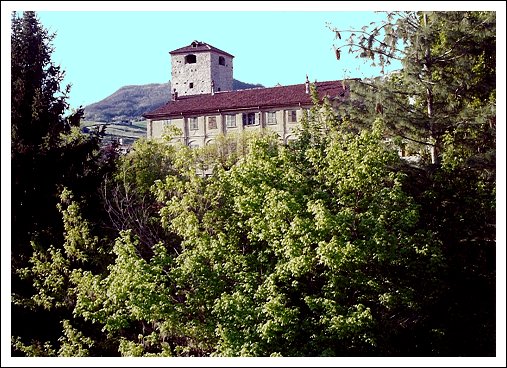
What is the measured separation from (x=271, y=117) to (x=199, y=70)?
321 cm

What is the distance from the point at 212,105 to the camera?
29172 millimetres

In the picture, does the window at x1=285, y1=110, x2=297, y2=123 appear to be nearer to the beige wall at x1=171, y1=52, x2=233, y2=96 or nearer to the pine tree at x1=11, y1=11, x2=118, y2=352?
the beige wall at x1=171, y1=52, x2=233, y2=96

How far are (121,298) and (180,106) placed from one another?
1797 centimetres

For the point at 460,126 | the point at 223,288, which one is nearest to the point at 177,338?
the point at 223,288

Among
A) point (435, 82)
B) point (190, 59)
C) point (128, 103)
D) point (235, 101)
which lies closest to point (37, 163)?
point (435, 82)

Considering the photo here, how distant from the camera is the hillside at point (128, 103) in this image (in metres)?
23.6

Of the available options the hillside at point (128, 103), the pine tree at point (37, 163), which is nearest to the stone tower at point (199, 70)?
the hillside at point (128, 103)

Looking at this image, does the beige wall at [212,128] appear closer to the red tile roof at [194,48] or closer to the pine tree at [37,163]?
the red tile roof at [194,48]

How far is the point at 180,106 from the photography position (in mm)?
29312

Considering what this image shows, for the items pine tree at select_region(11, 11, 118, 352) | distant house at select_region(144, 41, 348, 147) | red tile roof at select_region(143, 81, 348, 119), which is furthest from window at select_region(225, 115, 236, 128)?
pine tree at select_region(11, 11, 118, 352)

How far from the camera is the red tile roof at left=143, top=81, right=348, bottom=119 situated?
2766cm

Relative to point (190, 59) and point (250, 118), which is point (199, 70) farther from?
point (250, 118)

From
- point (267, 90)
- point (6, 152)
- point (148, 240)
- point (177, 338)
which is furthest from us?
point (267, 90)

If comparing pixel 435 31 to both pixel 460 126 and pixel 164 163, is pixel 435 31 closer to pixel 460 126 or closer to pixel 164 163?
pixel 460 126
